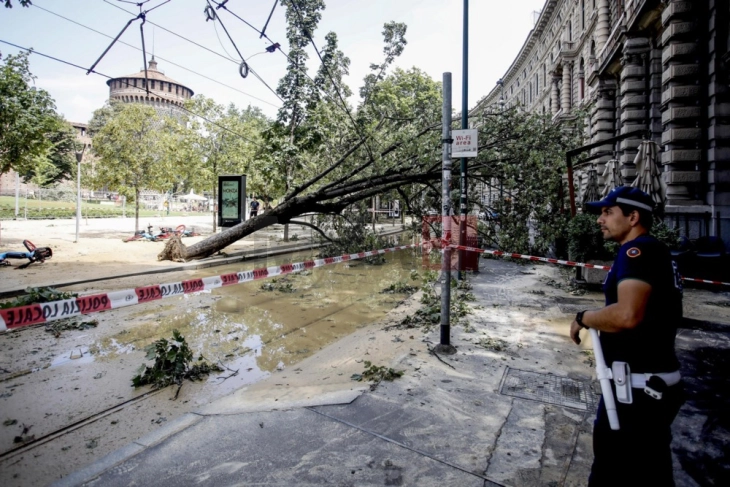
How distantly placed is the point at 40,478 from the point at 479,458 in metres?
3.45

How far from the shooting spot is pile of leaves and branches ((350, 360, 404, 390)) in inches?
187

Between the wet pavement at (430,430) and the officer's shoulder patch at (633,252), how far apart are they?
1.78 m

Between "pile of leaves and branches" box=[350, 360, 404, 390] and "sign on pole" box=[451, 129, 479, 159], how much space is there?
279cm

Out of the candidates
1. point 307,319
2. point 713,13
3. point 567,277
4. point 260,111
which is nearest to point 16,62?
point 307,319

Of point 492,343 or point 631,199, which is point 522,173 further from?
point 631,199

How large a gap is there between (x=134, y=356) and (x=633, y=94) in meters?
19.9

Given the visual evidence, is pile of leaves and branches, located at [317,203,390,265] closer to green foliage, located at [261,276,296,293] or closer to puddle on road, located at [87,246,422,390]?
puddle on road, located at [87,246,422,390]

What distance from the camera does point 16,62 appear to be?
15.3 m

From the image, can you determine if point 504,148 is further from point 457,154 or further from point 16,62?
point 16,62

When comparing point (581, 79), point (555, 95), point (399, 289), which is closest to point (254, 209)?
point (399, 289)

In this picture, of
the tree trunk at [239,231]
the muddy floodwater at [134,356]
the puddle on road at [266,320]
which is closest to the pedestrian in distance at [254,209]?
the tree trunk at [239,231]

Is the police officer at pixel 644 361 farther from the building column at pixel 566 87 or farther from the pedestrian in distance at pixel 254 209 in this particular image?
the building column at pixel 566 87

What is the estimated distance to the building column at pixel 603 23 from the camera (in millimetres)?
25469

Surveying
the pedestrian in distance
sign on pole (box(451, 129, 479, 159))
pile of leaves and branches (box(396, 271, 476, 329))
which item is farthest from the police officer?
the pedestrian in distance
